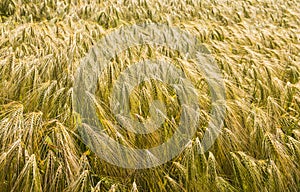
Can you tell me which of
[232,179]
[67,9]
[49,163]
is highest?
[49,163]

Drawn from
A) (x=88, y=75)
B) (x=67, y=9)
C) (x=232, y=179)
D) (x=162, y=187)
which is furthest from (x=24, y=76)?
(x=67, y=9)

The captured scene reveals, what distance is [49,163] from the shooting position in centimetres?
131

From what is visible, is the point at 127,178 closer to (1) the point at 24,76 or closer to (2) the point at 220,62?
(1) the point at 24,76

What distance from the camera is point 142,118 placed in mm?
1559

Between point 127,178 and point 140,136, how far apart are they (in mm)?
183

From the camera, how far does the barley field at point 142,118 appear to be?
4.35 feet

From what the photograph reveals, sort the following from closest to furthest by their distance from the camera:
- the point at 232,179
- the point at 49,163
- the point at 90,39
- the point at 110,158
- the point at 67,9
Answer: the point at 49,163 → the point at 110,158 → the point at 232,179 → the point at 90,39 → the point at 67,9

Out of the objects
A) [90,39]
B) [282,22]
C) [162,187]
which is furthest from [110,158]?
[282,22]

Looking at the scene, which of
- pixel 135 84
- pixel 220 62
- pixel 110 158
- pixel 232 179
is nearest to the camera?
pixel 110 158

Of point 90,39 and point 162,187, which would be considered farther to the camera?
point 90,39

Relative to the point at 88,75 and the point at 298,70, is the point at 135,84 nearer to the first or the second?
the point at 88,75

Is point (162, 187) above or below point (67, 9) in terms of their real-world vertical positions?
above

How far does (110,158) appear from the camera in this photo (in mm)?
1410

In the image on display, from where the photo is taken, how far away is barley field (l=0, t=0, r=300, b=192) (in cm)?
133
